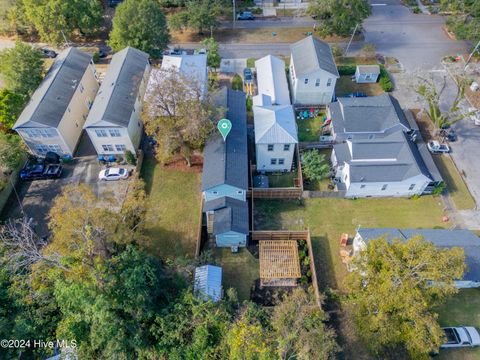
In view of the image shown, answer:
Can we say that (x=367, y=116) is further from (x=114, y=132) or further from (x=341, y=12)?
(x=114, y=132)

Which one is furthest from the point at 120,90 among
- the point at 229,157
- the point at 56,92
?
the point at 229,157

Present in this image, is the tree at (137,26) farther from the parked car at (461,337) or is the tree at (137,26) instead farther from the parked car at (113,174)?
the parked car at (461,337)

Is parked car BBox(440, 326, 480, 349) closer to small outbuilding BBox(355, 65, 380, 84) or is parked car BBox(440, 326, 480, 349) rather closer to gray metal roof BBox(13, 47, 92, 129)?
small outbuilding BBox(355, 65, 380, 84)

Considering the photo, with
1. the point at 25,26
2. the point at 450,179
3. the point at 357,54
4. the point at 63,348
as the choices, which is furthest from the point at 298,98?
the point at 25,26

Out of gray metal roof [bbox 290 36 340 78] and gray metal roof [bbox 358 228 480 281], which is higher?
gray metal roof [bbox 290 36 340 78]

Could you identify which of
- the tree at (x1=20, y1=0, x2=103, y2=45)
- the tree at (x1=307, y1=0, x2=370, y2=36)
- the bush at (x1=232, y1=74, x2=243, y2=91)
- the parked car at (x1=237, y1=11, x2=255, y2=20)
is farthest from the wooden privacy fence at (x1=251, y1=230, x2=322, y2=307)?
the parked car at (x1=237, y1=11, x2=255, y2=20)

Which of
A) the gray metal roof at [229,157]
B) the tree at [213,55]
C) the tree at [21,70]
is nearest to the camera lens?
the gray metal roof at [229,157]

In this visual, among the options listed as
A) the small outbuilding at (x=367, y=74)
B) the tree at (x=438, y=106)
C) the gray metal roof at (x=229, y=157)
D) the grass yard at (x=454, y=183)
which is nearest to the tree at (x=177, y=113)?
the gray metal roof at (x=229, y=157)
